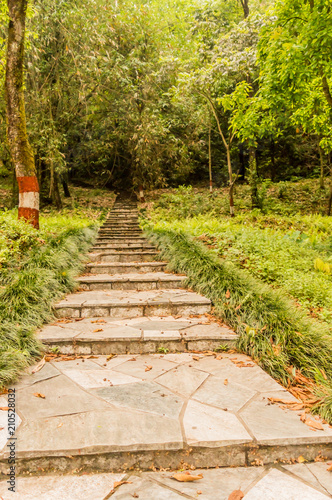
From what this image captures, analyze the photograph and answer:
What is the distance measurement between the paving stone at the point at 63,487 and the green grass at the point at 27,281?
0.75 meters

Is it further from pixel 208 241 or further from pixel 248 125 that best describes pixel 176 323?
pixel 248 125

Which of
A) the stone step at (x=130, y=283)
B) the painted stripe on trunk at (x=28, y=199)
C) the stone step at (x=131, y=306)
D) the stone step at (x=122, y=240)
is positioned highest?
the painted stripe on trunk at (x=28, y=199)

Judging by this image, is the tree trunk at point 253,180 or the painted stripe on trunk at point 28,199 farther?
the tree trunk at point 253,180

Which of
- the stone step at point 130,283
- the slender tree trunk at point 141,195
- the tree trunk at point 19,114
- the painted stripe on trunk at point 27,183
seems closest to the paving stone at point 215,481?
the stone step at point 130,283

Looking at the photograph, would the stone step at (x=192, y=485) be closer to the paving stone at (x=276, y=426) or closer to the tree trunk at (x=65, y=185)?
the paving stone at (x=276, y=426)

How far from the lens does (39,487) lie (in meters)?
1.39

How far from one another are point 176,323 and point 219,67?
7.11m

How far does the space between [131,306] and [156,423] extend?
162 cm

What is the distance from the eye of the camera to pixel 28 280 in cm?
319

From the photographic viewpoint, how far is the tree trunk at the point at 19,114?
4.57m

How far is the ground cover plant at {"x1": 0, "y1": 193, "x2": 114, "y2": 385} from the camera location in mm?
2332

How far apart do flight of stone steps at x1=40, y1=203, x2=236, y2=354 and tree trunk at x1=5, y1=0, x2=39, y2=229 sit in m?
1.35

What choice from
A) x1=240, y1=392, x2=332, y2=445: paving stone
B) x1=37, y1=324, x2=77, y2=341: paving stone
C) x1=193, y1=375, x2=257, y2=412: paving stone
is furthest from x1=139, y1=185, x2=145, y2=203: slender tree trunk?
x1=240, y1=392, x2=332, y2=445: paving stone

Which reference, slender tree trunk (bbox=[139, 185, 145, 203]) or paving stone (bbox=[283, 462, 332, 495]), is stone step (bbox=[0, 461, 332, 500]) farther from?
slender tree trunk (bbox=[139, 185, 145, 203])
